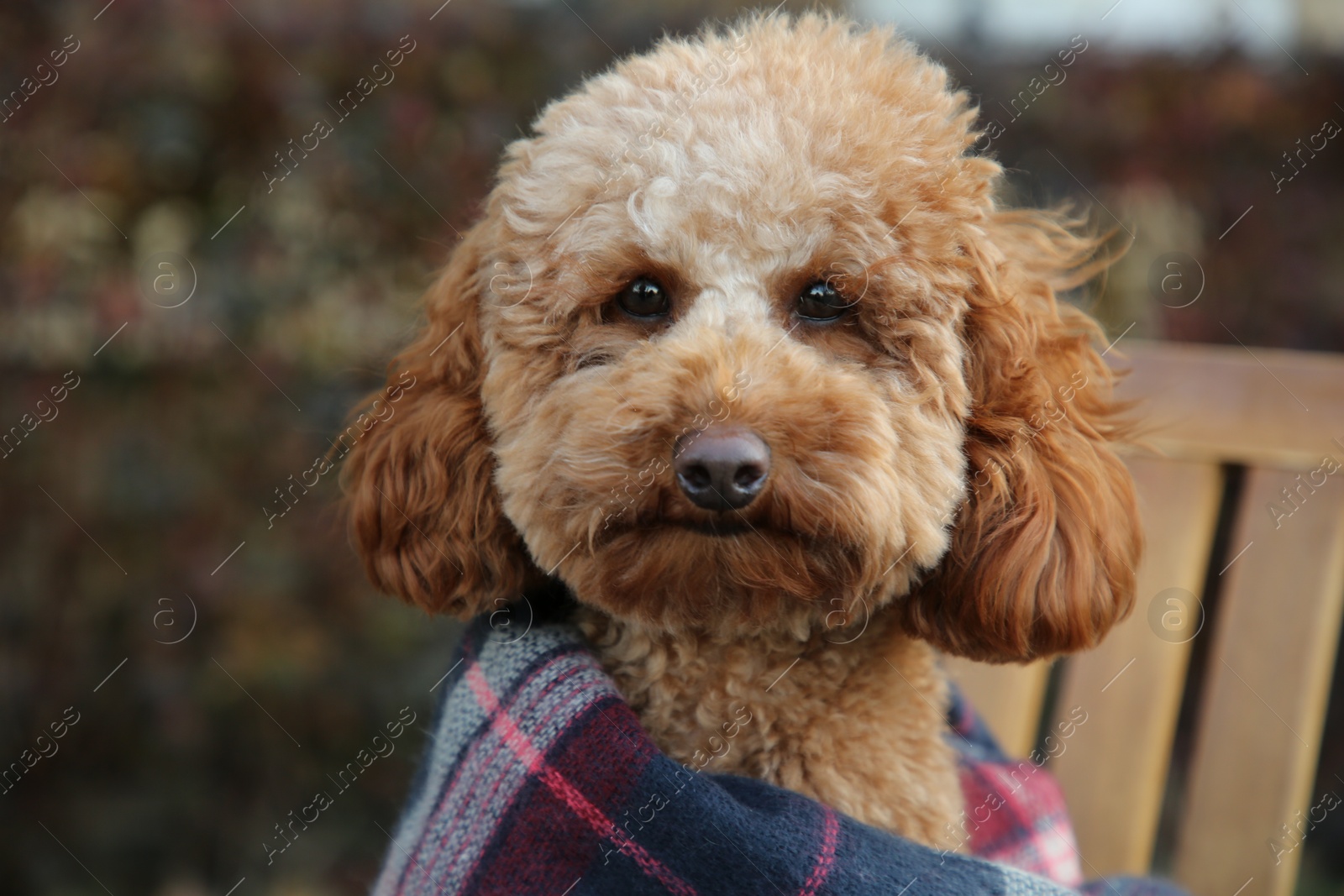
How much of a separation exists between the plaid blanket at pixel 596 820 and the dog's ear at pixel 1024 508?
0.28 m

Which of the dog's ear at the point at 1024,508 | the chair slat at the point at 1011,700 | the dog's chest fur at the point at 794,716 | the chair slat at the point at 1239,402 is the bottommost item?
the dog's chest fur at the point at 794,716

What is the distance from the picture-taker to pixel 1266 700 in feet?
5.66

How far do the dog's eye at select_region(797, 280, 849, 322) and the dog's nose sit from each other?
0.24 metres

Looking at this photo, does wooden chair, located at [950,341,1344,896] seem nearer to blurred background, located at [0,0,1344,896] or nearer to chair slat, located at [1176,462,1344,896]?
chair slat, located at [1176,462,1344,896]

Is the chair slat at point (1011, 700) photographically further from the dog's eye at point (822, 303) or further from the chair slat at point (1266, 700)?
the dog's eye at point (822, 303)

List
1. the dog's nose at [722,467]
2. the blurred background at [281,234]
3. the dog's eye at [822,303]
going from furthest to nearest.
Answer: the blurred background at [281,234] → the dog's eye at [822,303] → the dog's nose at [722,467]

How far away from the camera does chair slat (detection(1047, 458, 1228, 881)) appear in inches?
72.1

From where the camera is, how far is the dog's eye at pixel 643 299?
1.27 m

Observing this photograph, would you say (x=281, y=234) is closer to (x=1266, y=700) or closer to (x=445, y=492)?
(x=445, y=492)

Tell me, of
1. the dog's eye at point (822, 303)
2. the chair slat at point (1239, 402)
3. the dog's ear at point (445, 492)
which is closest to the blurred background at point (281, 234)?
the chair slat at point (1239, 402)

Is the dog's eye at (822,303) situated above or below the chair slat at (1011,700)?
above

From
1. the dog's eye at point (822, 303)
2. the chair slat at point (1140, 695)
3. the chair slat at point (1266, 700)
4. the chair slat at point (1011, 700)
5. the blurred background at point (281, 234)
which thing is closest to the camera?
the dog's eye at point (822, 303)

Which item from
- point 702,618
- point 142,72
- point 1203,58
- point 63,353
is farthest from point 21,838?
point 1203,58

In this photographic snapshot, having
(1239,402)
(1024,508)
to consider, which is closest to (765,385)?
(1024,508)
